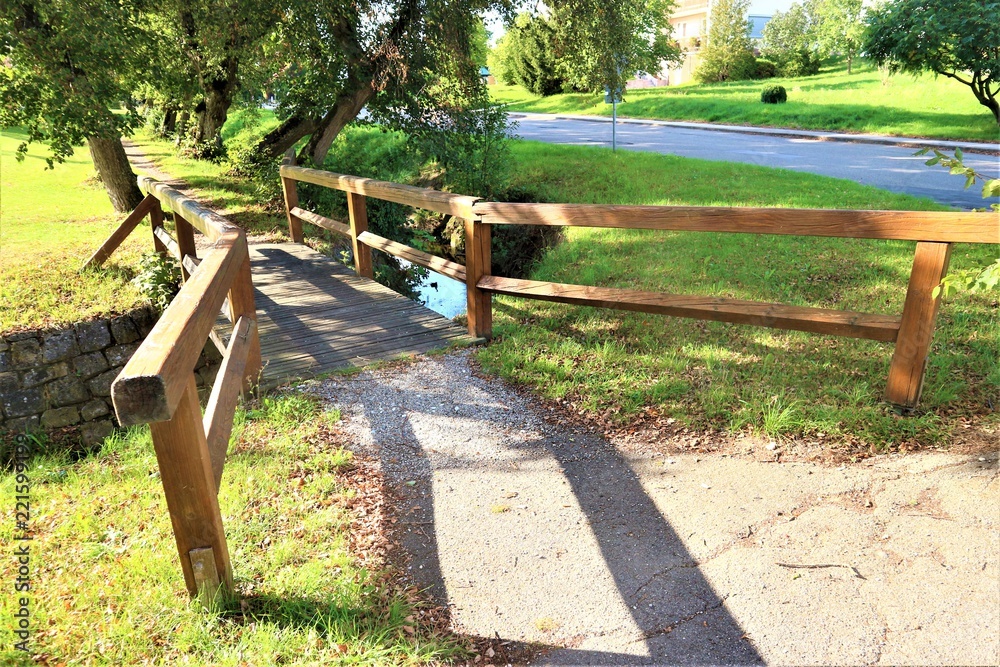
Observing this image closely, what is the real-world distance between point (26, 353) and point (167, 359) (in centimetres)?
516

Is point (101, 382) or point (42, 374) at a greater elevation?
point (42, 374)

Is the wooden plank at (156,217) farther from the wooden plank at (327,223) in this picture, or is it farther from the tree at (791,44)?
the tree at (791,44)

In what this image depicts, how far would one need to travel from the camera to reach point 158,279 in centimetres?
730

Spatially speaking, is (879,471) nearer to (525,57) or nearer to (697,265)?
(697,265)

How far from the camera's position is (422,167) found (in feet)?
50.4

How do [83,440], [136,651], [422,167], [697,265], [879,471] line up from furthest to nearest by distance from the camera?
[422,167], [697,265], [83,440], [879,471], [136,651]

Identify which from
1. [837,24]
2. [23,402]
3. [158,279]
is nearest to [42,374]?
[23,402]

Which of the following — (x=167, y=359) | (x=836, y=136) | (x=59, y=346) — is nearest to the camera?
(x=167, y=359)

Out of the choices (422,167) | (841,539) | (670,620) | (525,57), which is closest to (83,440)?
(670,620)

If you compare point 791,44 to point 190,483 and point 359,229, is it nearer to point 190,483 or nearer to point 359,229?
point 359,229

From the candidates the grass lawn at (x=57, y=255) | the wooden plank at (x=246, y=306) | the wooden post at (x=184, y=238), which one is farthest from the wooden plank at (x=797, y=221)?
the grass lawn at (x=57, y=255)

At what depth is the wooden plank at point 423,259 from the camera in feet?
19.2

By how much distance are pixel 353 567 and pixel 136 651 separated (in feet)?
2.84

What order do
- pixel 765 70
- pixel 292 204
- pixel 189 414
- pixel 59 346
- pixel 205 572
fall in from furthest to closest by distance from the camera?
pixel 765 70 < pixel 292 204 < pixel 59 346 < pixel 205 572 < pixel 189 414
